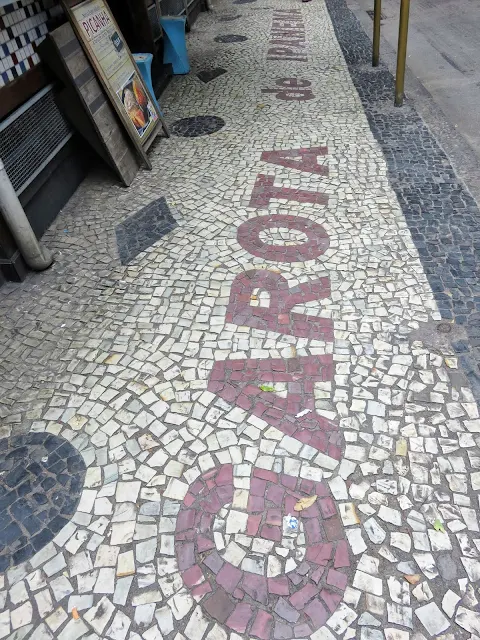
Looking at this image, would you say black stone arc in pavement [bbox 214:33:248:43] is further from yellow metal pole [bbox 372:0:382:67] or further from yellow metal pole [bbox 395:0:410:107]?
yellow metal pole [bbox 395:0:410:107]

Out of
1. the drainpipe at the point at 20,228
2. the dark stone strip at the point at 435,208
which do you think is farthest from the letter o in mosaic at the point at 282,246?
the drainpipe at the point at 20,228

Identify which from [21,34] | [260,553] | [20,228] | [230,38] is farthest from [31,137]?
[230,38]

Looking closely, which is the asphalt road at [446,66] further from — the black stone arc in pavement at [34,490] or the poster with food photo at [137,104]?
the black stone arc in pavement at [34,490]

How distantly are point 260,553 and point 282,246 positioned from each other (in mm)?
3299

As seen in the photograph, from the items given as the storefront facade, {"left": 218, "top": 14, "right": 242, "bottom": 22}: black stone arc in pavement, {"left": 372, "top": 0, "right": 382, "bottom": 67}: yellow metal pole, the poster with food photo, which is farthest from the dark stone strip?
{"left": 218, "top": 14, "right": 242, "bottom": 22}: black stone arc in pavement

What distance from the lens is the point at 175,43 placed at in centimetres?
1039

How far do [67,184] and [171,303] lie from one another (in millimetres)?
2882

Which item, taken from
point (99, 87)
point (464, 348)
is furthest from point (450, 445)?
point (99, 87)

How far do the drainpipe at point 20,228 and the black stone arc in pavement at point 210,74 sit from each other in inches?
268

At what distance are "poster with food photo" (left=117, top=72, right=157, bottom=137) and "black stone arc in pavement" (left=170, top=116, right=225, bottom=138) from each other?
0.75 metres

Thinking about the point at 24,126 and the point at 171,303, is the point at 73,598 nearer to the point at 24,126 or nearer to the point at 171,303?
the point at 171,303

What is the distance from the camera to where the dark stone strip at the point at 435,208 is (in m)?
4.56

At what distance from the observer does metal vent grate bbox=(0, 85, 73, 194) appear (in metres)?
5.33

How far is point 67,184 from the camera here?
6.69 meters
